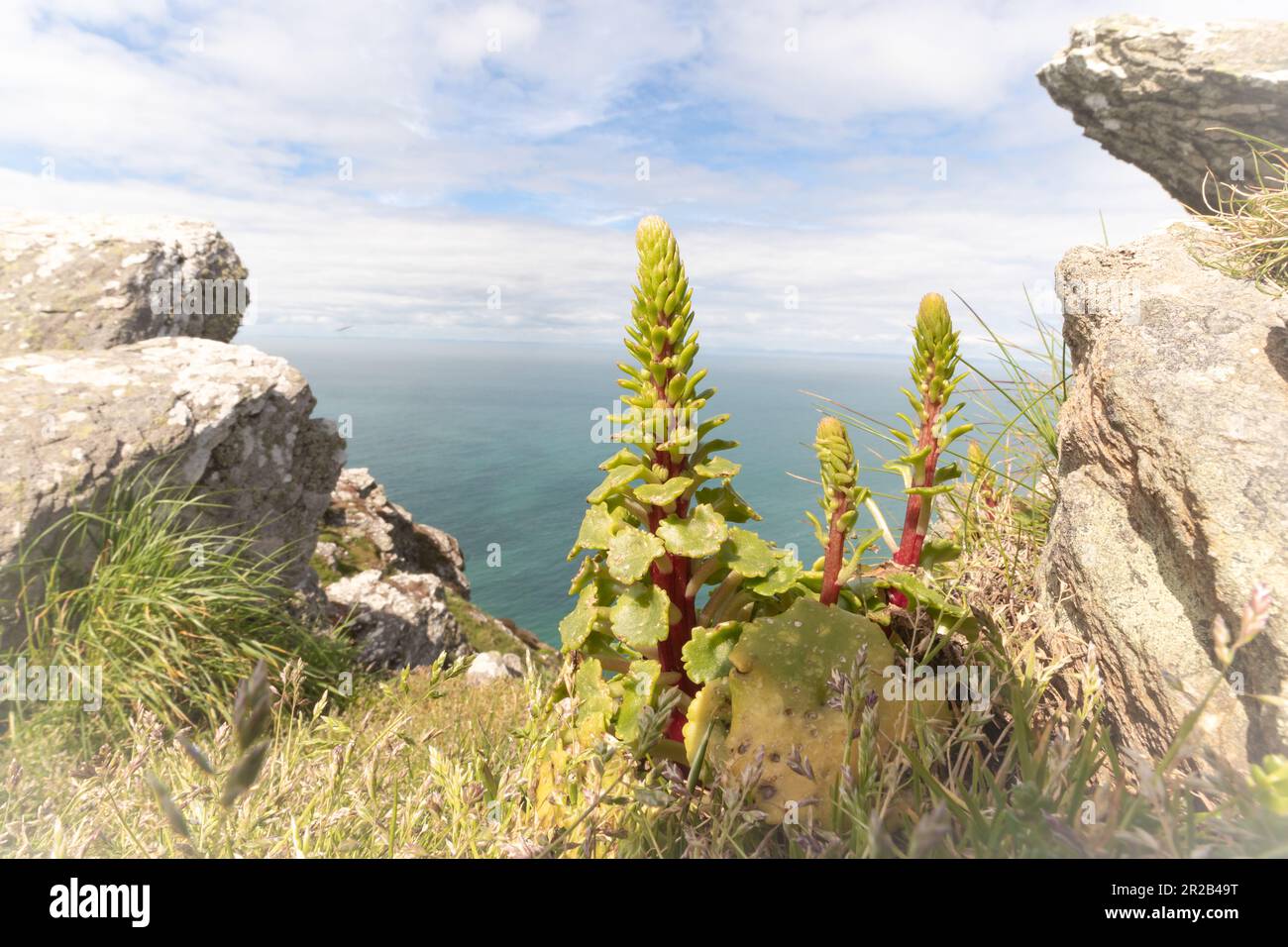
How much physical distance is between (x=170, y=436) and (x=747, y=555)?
542 centimetres

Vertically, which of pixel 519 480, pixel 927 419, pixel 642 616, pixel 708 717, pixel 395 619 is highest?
pixel 927 419

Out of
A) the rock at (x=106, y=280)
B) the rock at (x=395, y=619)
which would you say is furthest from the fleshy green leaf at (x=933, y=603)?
the rock at (x=106, y=280)

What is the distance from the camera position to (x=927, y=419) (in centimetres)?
333

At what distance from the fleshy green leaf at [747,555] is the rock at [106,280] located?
7.36 metres

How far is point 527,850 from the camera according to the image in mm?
1670

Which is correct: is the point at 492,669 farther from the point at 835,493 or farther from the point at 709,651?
the point at 835,493

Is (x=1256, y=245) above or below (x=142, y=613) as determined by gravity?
above

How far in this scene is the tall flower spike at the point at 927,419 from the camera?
10.3 ft

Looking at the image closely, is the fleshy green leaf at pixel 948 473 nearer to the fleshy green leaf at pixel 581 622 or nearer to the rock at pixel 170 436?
the fleshy green leaf at pixel 581 622

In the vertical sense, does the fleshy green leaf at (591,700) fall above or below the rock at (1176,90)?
below

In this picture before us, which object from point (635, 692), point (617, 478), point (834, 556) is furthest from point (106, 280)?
point (834, 556)

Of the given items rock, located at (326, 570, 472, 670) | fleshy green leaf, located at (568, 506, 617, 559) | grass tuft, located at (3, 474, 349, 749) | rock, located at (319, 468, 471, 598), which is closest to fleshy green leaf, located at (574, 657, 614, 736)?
fleshy green leaf, located at (568, 506, 617, 559)
